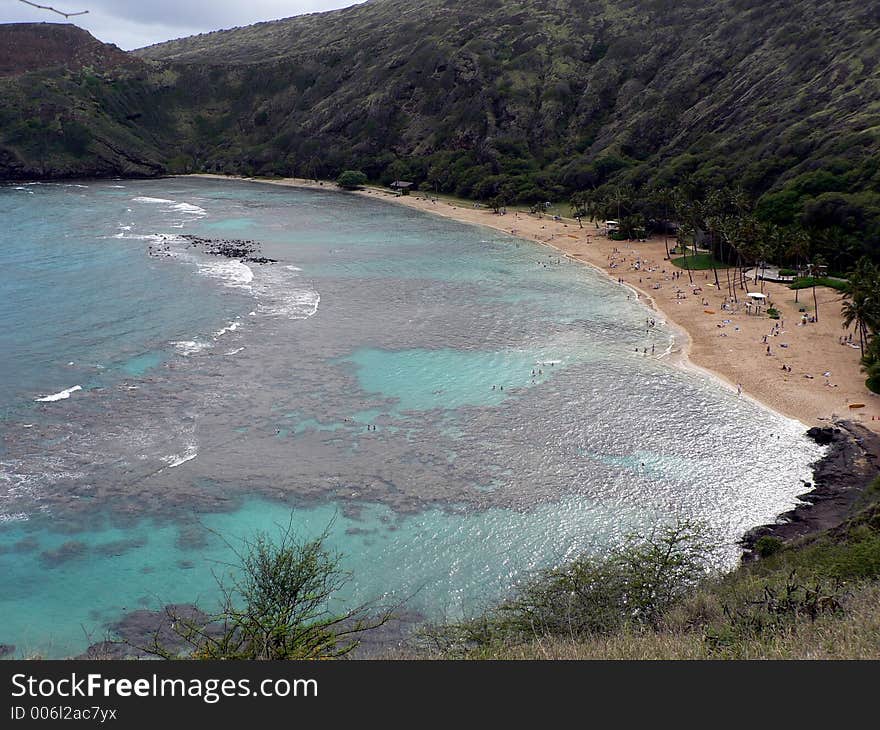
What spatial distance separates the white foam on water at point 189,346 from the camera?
59.2m

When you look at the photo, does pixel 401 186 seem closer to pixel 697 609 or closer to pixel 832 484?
pixel 832 484

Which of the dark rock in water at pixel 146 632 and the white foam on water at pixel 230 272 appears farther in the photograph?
the white foam on water at pixel 230 272

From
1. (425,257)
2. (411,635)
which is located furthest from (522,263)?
(411,635)

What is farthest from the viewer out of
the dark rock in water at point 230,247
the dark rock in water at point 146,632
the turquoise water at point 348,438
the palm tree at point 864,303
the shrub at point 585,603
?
the dark rock in water at point 230,247

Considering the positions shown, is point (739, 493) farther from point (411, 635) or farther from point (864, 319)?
point (864, 319)

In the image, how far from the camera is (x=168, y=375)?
54062mm

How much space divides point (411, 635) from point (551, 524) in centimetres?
1115

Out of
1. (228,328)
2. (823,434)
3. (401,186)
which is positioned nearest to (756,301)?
(823,434)

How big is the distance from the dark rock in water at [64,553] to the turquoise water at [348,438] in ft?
0.36

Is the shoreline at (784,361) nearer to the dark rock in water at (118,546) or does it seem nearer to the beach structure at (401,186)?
the dark rock in water at (118,546)

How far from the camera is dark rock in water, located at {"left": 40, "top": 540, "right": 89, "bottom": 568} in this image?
33769mm

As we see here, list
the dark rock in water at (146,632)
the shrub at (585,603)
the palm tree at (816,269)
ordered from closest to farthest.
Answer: the shrub at (585,603), the dark rock in water at (146,632), the palm tree at (816,269)

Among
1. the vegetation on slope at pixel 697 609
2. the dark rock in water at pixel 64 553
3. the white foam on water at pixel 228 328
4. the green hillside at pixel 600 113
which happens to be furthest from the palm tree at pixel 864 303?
the dark rock in water at pixel 64 553

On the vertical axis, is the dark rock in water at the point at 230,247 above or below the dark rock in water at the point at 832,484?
above
